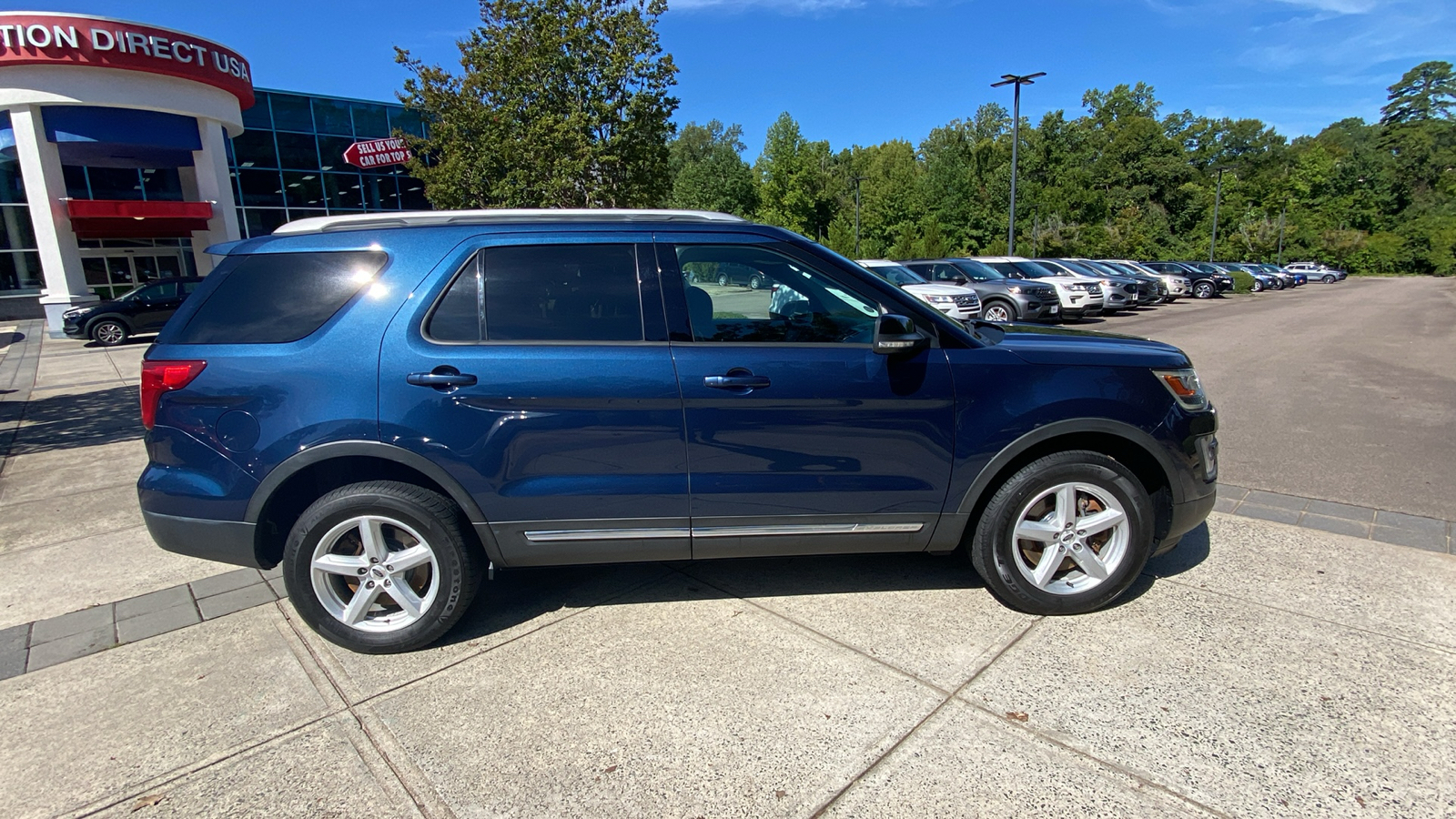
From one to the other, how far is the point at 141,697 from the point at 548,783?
6.07 ft

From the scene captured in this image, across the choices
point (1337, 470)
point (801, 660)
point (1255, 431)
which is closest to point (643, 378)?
point (801, 660)

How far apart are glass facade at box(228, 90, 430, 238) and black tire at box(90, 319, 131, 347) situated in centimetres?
1252

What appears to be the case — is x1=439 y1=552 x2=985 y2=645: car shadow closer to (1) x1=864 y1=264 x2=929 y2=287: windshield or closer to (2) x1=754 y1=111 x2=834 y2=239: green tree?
(1) x1=864 y1=264 x2=929 y2=287: windshield

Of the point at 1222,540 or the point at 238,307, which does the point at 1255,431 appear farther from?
the point at 238,307

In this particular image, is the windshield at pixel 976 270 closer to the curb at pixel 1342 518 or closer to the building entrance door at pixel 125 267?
the curb at pixel 1342 518

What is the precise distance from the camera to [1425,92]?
99.1 metres

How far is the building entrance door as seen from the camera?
26.5 meters

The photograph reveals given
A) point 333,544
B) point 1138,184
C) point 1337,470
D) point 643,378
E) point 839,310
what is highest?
point 1138,184

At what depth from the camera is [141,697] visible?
119 inches

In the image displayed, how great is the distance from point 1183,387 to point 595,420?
2.67 m

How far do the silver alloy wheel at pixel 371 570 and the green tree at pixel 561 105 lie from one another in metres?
19.7

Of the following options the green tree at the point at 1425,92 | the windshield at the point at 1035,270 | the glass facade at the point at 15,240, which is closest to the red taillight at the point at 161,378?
the windshield at the point at 1035,270

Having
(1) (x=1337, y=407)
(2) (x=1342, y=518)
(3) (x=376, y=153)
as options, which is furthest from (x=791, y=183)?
(2) (x=1342, y=518)

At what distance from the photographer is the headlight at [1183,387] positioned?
3.41 meters
